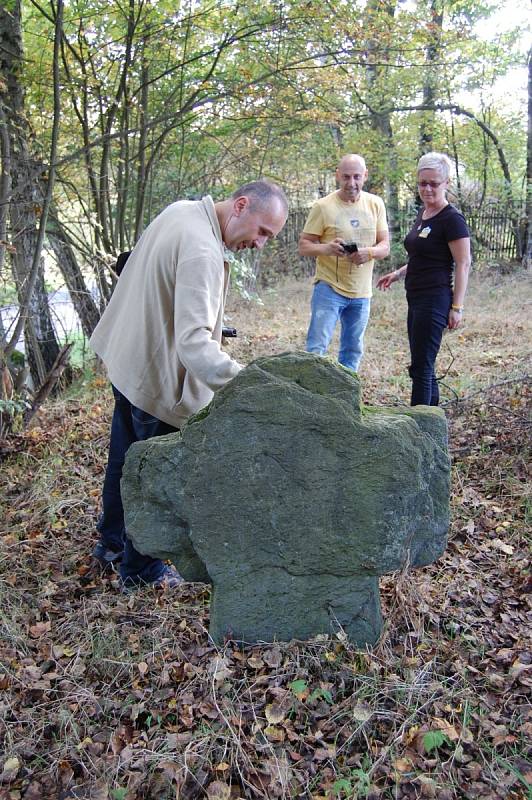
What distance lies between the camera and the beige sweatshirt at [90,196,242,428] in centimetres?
260

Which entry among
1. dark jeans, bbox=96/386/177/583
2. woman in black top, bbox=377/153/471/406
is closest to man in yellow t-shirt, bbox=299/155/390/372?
woman in black top, bbox=377/153/471/406

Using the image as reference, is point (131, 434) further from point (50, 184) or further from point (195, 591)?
point (50, 184)

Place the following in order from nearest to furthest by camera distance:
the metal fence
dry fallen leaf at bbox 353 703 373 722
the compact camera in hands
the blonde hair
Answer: dry fallen leaf at bbox 353 703 373 722 < the blonde hair < the compact camera in hands < the metal fence

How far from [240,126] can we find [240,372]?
5.94 m

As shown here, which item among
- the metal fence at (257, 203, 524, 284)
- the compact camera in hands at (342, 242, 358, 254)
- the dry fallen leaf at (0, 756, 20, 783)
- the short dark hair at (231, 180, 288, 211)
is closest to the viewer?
the dry fallen leaf at (0, 756, 20, 783)

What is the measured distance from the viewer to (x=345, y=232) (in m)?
4.82

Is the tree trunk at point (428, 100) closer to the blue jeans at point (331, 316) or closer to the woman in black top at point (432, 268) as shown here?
the blue jeans at point (331, 316)

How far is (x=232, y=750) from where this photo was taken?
223 centimetres

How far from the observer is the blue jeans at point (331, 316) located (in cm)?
482

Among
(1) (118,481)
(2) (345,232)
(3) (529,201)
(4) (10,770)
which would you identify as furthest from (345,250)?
(3) (529,201)

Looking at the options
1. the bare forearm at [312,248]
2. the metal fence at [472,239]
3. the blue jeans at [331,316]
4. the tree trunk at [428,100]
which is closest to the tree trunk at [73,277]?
the bare forearm at [312,248]

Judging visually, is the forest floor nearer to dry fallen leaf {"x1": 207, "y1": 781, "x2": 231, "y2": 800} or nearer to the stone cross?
dry fallen leaf {"x1": 207, "y1": 781, "x2": 231, "y2": 800}

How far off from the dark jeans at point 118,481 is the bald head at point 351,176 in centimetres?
267

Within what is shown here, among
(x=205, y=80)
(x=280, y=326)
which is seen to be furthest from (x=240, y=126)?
(x=280, y=326)
